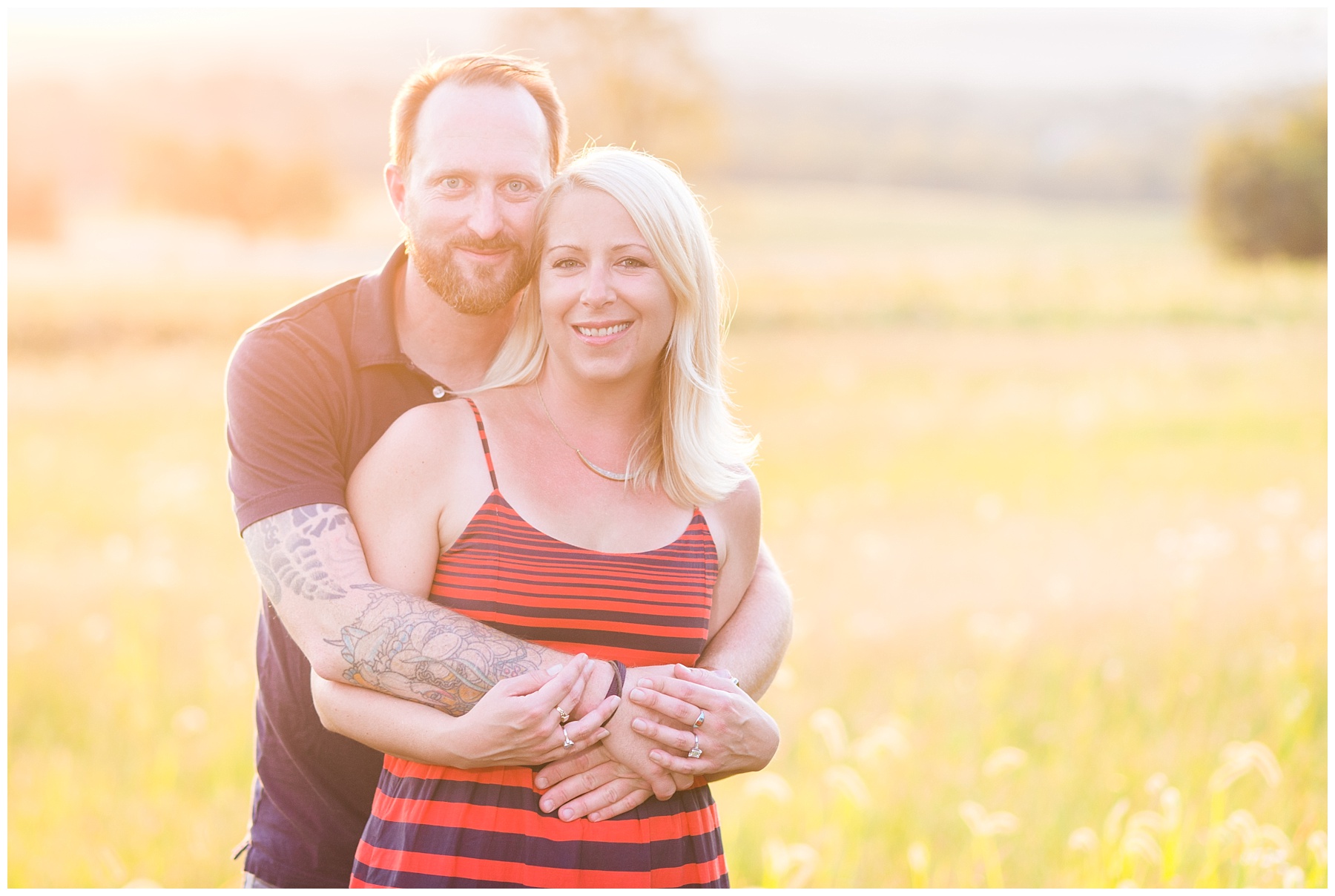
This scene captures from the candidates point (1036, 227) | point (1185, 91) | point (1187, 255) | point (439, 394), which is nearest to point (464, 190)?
point (439, 394)

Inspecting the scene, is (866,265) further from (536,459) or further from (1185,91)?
(1185,91)

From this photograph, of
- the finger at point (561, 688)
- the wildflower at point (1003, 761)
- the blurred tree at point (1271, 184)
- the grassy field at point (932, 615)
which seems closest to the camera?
the finger at point (561, 688)

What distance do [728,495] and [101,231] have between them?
111 feet

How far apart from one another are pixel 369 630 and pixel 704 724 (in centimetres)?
82

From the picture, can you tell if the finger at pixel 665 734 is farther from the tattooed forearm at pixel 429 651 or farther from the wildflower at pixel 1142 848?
the wildflower at pixel 1142 848

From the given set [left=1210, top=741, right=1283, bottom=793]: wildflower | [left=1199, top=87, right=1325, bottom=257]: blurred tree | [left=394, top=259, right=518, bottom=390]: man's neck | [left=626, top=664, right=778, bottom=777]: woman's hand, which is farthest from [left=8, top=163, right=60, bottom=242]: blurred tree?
[left=1199, top=87, right=1325, bottom=257]: blurred tree

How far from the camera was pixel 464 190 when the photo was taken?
3.15 m

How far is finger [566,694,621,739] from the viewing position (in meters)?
2.60

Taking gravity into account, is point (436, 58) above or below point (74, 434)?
above

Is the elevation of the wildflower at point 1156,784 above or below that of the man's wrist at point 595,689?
below

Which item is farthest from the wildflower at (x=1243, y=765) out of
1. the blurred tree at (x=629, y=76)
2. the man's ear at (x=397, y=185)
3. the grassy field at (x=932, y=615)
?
the blurred tree at (x=629, y=76)

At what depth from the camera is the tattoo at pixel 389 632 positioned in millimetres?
2598

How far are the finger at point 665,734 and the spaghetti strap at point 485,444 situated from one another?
65cm

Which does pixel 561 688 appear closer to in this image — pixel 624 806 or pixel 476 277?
pixel 624 806
